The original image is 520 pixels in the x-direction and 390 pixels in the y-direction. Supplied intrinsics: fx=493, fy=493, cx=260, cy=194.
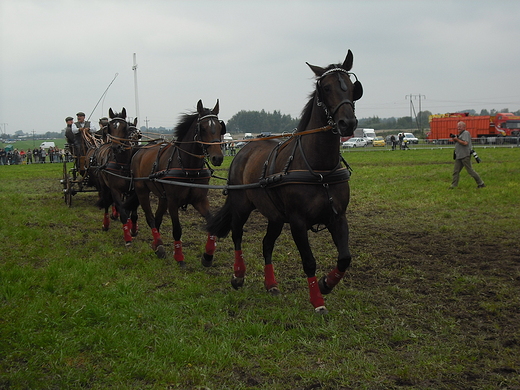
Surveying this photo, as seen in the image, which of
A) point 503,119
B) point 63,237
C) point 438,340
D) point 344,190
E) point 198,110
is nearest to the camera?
point 438,340

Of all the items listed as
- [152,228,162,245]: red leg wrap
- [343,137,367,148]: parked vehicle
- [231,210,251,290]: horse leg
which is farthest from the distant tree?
[231,210,251,290]: horse leg

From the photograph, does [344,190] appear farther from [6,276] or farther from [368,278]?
[6,276]

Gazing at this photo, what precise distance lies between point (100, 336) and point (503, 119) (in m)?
52.7

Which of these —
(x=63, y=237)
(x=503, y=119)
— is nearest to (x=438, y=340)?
(x=63, y=237)

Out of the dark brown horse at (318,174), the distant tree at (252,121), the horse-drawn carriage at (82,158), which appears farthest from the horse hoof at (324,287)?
the distant tree at (252,121)

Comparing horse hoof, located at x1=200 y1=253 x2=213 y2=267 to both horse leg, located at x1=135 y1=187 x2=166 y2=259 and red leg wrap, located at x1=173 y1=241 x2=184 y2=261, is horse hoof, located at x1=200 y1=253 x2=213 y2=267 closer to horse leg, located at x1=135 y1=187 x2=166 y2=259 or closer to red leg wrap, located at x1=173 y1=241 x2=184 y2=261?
red leg wrap, located at x1=173 y1=241 x2=184 y2=261

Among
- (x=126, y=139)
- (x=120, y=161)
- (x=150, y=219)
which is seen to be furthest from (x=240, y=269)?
(x=120, y=161)

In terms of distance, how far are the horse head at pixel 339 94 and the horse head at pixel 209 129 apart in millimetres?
2615

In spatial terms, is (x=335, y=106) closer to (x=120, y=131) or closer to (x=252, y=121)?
(x=120, y=131)

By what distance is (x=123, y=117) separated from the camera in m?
10.4

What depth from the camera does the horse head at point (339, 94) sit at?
4.81 meters

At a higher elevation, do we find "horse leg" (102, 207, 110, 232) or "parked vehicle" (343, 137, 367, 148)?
"parked vehicle" (343, 137, 367, 148)

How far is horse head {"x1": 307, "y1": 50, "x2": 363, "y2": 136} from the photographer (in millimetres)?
4809

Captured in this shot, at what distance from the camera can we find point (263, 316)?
5.33 meters
